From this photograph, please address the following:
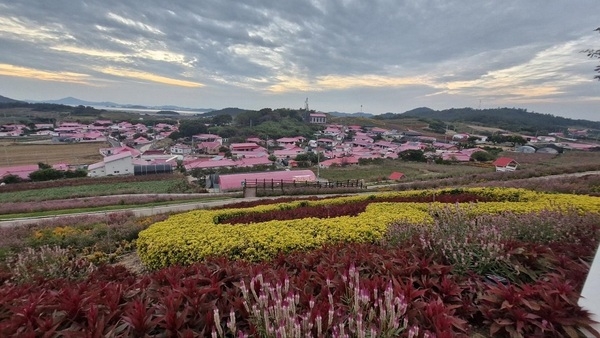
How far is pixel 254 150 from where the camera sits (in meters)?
73.8

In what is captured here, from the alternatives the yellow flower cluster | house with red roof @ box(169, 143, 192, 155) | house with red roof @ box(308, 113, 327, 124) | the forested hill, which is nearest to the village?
house with red roof @ box(169, 143, 192, 155)

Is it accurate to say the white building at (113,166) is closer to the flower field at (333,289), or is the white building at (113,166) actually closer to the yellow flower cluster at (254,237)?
the yellow flower cluster at (254,237)

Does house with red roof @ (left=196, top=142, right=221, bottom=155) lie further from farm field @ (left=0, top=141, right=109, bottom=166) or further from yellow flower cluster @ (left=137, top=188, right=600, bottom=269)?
yellow flower cluster @ (left=137, top=188, right=600, bottom=269)

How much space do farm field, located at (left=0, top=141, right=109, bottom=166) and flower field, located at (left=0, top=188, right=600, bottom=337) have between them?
6538 cm

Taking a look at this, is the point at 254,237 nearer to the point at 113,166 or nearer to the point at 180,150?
the point at 113,166

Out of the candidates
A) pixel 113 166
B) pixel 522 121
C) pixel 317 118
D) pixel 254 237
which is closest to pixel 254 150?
pixel 113 166

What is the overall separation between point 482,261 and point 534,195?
809cm

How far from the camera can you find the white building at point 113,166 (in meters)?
48.4

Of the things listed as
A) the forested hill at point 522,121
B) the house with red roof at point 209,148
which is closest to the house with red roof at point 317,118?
the forested hill at point 522,121

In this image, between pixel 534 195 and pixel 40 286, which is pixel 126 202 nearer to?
pixel 40 286

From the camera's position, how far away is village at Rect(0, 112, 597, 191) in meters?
49.2

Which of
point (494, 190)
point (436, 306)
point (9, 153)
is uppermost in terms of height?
point (436, 306)

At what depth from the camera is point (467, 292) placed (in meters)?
3.03

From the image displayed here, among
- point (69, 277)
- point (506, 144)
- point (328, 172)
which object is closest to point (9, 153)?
point (328, 172)
